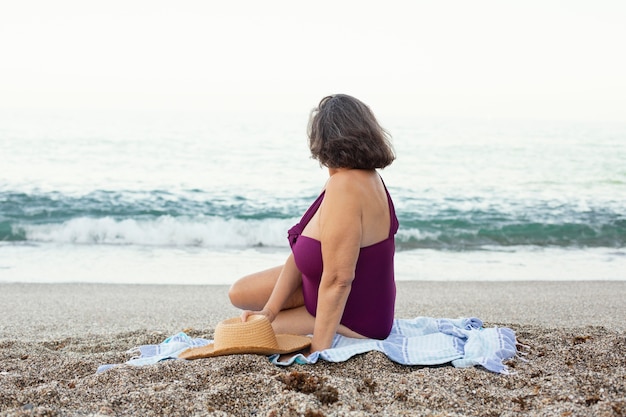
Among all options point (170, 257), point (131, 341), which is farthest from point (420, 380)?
point (170, 257)

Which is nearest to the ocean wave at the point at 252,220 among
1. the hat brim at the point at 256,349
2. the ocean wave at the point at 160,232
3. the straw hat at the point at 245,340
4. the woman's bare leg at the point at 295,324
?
the ocean wave at the point at 160,232

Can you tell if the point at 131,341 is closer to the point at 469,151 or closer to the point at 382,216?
the point at 382,216

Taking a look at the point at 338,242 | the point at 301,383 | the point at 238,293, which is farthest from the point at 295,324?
the point at 301,383

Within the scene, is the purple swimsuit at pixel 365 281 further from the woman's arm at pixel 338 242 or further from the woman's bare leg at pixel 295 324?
the woman's arm at pixel 338 242

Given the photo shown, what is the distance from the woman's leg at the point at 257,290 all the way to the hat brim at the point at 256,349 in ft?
1.22

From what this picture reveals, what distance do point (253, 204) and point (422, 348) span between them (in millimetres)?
10625

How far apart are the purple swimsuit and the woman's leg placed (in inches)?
11.5

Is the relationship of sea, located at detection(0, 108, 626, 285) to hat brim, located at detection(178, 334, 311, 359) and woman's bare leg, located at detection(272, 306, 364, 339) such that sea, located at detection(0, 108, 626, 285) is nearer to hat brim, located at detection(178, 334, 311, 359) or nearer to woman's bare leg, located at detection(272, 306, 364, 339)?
woman's bare leg, located at detection(272, 306, 364, 339)

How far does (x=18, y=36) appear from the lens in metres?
24.2

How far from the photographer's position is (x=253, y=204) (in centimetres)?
1398

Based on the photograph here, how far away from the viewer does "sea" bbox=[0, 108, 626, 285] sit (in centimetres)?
903

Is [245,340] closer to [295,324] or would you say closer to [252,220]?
[295,324]

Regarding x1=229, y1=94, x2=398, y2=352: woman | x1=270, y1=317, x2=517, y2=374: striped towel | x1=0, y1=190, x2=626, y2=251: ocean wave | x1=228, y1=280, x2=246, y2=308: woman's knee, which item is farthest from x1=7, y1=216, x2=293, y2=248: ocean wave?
x1=270, y1=317, x2=517, y2=374: striped towel

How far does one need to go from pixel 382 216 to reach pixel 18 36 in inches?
966
